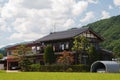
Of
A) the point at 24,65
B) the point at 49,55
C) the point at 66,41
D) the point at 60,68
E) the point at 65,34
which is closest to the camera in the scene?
the point at 60,68

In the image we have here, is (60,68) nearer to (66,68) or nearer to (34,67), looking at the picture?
(66,68)

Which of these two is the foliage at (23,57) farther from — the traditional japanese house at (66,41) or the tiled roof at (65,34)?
the tiled roof at (65,34)

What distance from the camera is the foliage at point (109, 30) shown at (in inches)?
3536

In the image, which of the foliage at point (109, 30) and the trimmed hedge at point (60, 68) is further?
the foliage at point (109, 30)

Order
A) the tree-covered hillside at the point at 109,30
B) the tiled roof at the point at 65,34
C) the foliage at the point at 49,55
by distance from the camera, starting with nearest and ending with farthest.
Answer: the foliage at the point at 49,55 < the tiled roof at the point at 65,34 < the tree-covered hillside at the point at 109,30

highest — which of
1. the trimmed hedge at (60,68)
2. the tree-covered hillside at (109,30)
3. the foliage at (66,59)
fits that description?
the tree-covered hillside at (109,30)

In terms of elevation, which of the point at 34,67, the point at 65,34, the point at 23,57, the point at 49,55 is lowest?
the point at 34,67

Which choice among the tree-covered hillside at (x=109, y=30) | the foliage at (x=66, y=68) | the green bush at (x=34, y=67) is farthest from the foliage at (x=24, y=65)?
the tree-covered hillside at (x=109, y=30)

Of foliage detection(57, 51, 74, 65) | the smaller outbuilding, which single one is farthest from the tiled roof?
the smaller outbuilding

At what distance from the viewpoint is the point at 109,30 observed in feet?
333

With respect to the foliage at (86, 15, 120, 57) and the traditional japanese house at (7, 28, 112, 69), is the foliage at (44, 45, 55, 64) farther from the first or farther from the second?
the foliage at (86, 15, 120, 57)

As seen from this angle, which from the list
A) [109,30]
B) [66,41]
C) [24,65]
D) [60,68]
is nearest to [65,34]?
[66,41]

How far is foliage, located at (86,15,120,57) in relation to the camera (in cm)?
8981

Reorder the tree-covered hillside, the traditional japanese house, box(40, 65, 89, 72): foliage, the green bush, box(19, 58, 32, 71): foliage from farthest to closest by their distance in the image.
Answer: the tree-covered hillside → the traditional japanese house → box(19, 58, 32, 71): foliage → the green bush → box(40, 65, 89, 72): foliage
